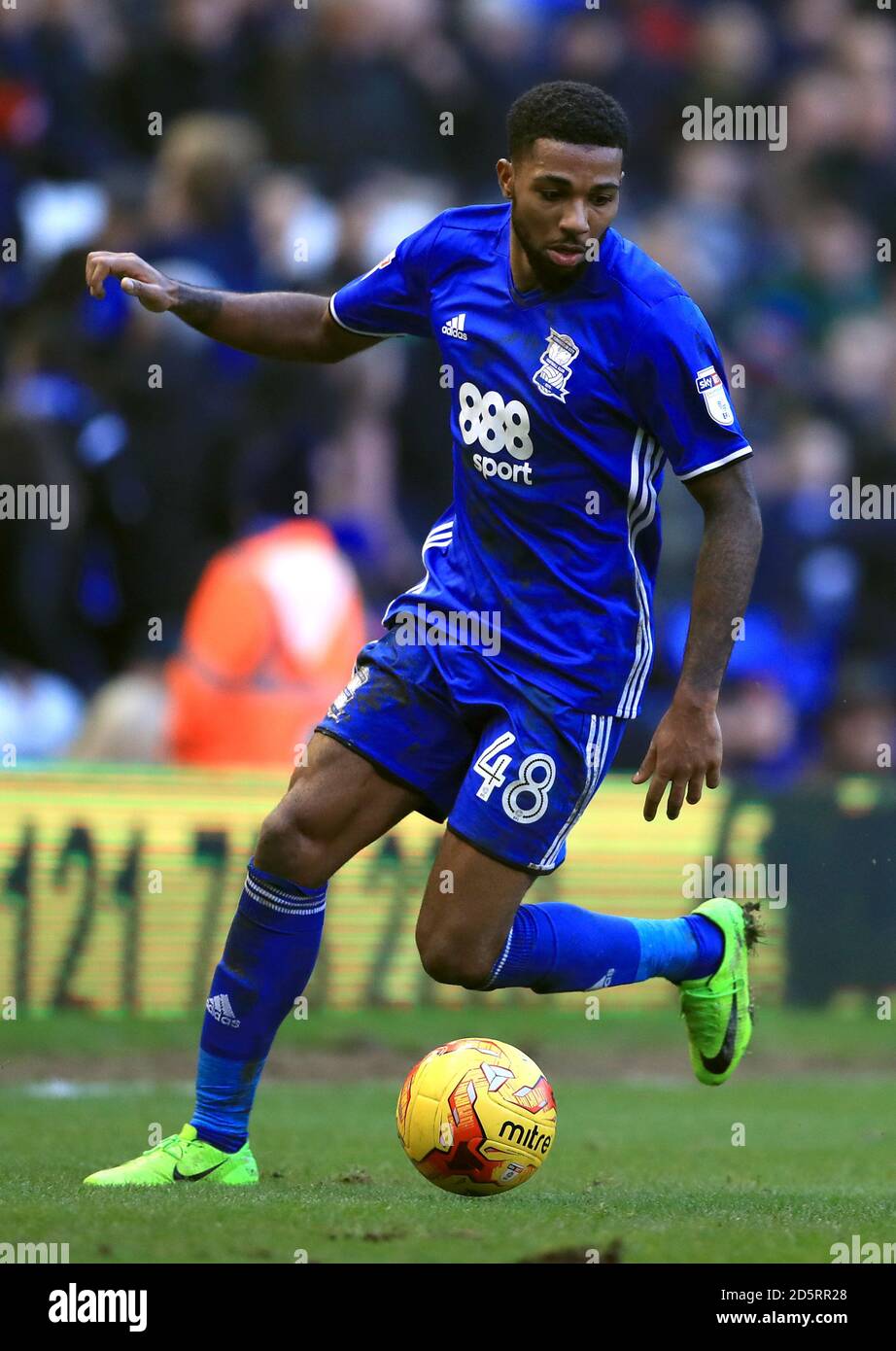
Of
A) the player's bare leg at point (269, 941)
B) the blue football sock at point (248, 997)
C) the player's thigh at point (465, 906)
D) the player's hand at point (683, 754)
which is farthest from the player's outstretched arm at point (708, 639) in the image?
the blue football sock at point (248, 997)

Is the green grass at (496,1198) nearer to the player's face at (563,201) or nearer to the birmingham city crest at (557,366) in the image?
the birmingham city crest at (557,366)

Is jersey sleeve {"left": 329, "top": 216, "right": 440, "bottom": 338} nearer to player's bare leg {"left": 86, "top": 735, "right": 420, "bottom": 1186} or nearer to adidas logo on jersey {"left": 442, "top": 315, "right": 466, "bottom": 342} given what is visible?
adidas logo on jersey {"left": 442, "top": 315, "right": 466, "bottom": 342}

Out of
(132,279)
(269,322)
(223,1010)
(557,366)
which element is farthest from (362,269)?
(223,1010)

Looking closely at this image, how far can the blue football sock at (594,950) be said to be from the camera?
5711mm

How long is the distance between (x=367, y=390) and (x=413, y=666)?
19.4 ft

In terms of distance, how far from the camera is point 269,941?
5.54 m

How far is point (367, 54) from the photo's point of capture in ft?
40.9

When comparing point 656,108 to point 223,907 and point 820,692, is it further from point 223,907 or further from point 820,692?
point 223,907

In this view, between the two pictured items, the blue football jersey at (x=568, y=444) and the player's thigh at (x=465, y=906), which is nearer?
the blue football jersey at (x=568, y=444)

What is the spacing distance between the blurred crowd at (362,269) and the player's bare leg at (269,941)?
483 cm

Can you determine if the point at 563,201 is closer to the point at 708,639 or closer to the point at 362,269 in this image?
the point at 708,639

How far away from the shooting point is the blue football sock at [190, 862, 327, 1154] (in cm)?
554

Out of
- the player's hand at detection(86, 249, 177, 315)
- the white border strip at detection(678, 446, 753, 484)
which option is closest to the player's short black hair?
the white border strip at detection(678, 446, 753, 484)

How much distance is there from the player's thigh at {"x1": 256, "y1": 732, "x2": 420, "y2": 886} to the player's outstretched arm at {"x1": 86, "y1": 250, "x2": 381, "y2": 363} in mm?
1198
